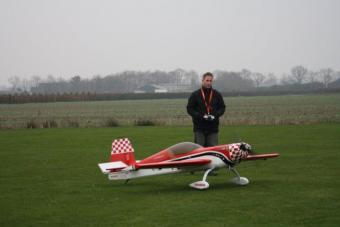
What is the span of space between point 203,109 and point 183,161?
6.15ft

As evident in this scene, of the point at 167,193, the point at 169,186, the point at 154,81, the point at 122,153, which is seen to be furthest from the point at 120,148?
the point at 154,81

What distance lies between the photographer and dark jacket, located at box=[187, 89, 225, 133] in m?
12.8

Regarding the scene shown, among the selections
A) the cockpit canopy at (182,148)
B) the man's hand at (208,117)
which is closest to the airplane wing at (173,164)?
the cockpit canopy at (182,148)

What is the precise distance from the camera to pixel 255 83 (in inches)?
6791

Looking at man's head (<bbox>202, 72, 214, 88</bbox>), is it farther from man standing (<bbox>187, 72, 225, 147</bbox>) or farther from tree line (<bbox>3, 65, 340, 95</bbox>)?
tree line (<bbox>3, 65, 340, 95</bbox>)

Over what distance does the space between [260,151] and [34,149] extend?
287 inches

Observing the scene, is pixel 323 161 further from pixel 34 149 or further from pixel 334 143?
pixel 34 149

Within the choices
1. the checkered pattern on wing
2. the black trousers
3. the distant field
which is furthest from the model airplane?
the distant field

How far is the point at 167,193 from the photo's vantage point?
35.7 feet

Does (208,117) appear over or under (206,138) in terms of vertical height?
over

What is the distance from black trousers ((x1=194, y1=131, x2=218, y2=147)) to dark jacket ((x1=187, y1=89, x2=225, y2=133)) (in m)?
0.10

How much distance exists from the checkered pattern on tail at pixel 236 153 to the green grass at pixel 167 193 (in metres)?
0.53

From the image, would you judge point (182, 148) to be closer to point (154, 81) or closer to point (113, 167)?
point (113, 167)

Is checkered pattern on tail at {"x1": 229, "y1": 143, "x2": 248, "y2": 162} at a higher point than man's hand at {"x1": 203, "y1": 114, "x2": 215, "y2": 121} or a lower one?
lower
